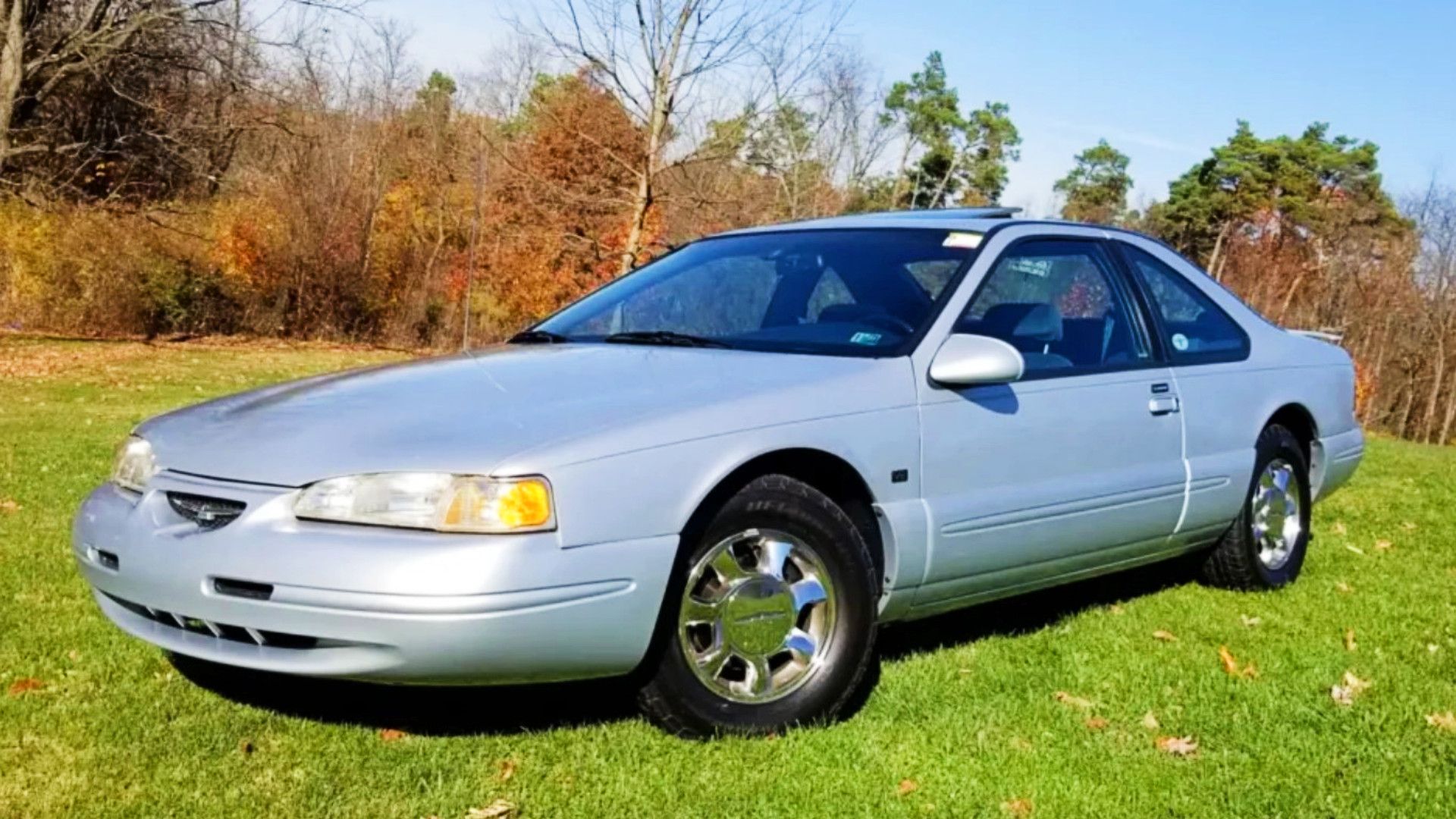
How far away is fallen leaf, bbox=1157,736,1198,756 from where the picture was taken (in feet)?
11.9

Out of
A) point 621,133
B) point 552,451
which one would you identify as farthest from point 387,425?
point 621,133

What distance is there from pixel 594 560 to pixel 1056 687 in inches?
68.9

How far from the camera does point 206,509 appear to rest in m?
3.26

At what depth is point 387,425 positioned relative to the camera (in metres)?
3.32

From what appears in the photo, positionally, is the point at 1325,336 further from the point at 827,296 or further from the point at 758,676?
the point at 758,676

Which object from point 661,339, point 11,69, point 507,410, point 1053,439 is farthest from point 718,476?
point 11,69

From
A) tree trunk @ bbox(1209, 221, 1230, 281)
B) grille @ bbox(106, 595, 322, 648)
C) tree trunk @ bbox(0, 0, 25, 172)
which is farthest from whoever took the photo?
tree trunk @ bbox(1209, 221, 1230, 281)

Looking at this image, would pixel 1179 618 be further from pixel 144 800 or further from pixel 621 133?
pixel 621 133

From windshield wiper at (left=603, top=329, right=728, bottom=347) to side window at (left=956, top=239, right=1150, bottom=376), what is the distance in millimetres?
796

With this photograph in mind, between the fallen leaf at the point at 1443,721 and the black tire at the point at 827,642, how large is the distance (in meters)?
1.68

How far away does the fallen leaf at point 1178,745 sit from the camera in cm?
362

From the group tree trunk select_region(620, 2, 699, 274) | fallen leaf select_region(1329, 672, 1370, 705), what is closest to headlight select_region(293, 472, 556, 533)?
fallen leaf select_region(1329, 672, 1370, 705)

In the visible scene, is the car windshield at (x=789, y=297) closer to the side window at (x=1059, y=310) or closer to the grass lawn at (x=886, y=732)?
the side window at (x=1059, y=310)

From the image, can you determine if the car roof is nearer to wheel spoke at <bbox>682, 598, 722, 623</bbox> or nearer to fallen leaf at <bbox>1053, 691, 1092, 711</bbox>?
fallen leaf at <bbox>1053, 691, 1092, 711</bbox>
